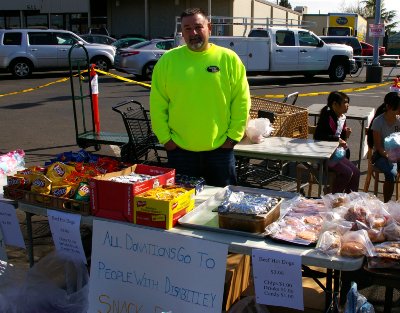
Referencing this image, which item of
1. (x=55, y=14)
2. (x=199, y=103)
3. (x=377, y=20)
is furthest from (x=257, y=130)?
(x=55, y=14)

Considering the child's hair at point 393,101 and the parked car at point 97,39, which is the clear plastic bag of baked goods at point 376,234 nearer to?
the child's hair at point 393,101

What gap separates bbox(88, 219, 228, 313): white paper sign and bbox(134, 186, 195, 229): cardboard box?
0.15 ft

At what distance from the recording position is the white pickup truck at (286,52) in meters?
17.4

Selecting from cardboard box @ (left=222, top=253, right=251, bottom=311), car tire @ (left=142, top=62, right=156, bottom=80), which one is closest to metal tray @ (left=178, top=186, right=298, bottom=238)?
cardboard box @ (left=222, top=253, right=251, bottom=311)

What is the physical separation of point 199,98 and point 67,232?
1162 mm

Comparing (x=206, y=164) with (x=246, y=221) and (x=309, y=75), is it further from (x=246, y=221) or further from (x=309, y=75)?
(x=309, y=75)

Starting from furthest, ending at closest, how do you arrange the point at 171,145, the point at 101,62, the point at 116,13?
the point at 116,13
the point at 101,62
the point at 171,145

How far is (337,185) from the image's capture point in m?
5.37

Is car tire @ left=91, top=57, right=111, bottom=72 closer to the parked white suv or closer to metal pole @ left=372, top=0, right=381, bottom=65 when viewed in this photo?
the parked white suv

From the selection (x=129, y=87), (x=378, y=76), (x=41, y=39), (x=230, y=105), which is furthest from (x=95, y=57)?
(x=230, y=105)

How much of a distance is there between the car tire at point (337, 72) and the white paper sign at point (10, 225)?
17154 millimetres

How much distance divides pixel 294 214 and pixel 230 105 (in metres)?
0.99

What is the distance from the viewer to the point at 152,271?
9.07 ft

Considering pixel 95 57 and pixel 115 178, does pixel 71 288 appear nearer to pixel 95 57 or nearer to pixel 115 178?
pixel 115 178
